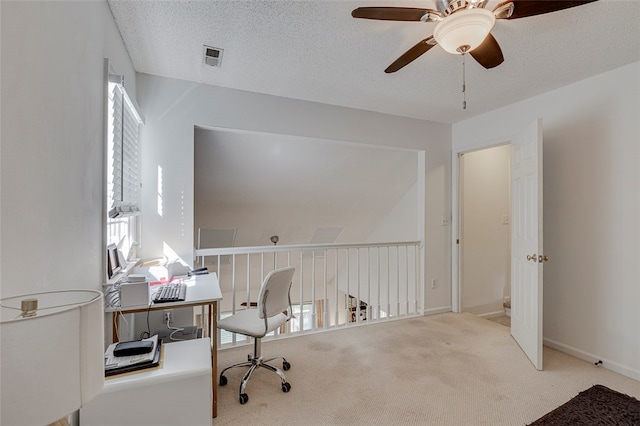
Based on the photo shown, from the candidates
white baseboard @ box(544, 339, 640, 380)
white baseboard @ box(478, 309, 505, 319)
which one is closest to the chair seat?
white baseboard @ box(544, 339, 640, 380)

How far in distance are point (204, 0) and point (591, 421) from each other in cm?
329

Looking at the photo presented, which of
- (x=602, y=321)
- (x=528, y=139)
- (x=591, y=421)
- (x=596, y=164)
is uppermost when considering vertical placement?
(x=528, y=139)

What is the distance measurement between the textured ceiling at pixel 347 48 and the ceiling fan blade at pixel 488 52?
8.7 inches

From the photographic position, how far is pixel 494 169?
14.0 ft

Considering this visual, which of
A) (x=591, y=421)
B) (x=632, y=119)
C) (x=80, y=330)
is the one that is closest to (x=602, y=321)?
(x=591, y=421)

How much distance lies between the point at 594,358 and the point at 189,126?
13.0 feet

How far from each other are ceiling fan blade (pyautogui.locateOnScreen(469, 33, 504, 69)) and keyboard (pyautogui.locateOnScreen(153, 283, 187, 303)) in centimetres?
221

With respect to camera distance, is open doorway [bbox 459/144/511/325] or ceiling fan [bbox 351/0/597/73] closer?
ceiling fan [bbox 351/0/597/73]

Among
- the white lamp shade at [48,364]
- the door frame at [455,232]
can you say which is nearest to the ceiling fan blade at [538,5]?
the white lamp shade at [48,364]

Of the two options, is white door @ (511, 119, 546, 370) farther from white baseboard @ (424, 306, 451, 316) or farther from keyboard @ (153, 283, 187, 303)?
keyboard @ (153, 283, 187, 303)

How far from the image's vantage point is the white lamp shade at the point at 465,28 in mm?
1462

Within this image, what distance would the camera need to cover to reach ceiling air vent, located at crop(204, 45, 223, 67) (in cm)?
222

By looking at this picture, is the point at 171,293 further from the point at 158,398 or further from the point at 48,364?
the point at 48,364

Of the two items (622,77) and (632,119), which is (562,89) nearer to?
(622,77)
